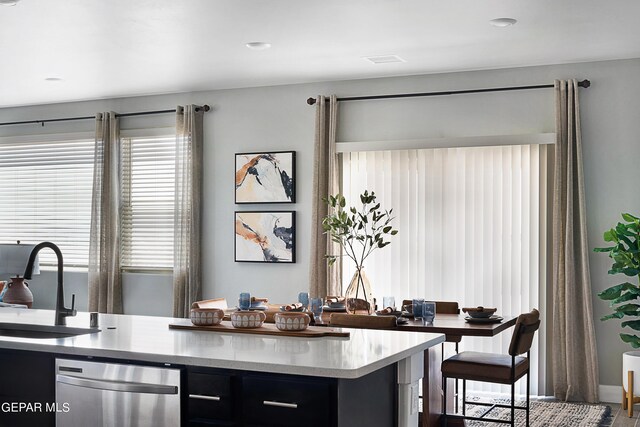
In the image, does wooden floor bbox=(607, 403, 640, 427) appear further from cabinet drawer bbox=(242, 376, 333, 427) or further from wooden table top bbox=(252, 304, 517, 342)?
cabinet drawer bbox=(242, 376, 333, 427)

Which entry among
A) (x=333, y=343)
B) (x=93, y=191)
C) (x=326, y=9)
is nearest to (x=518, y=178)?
(x=326, y=9)

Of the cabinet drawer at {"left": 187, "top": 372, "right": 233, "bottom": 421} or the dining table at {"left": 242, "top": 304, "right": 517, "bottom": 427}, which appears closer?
the cabinet drawer at {"left": 187, "top": 372, "right": 233, "bottom": 421}

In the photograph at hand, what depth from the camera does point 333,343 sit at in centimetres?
336

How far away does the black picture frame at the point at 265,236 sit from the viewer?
7.44m

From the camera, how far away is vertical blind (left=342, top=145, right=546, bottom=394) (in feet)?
21.5

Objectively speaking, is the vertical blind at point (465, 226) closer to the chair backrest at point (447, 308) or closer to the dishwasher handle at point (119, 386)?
the chair backrest at point (447, 308)

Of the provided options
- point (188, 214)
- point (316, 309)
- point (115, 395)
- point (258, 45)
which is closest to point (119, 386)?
point (115, 395)

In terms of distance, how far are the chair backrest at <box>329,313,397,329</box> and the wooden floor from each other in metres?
1.96

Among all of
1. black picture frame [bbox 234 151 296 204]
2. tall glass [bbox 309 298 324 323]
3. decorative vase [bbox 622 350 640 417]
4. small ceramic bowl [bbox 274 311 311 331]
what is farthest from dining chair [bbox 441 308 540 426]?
black picture frame [bbox 234 151 296 204]

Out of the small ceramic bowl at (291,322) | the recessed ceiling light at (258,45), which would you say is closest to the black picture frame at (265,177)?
the recessed ceiling light at (258,45)

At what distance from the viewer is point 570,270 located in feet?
20.6

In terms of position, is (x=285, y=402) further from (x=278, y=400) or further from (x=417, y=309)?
(x=417, y=309)

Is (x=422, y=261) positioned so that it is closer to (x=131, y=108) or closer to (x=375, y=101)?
(x=375, y=101)

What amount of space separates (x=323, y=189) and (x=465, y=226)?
4.41ft
